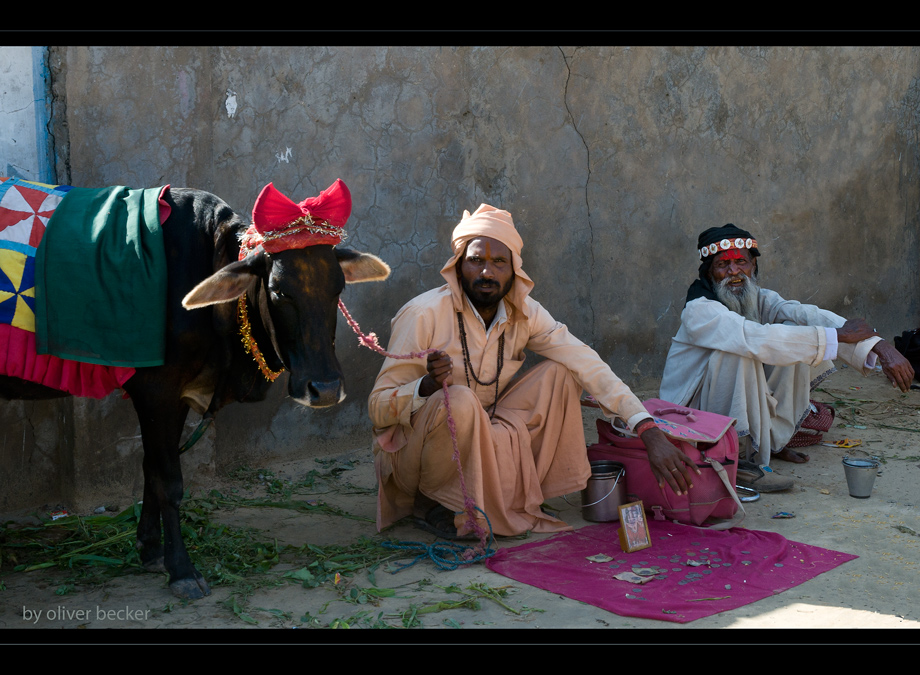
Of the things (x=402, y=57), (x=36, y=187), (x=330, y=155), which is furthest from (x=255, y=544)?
(x=402, y=57)

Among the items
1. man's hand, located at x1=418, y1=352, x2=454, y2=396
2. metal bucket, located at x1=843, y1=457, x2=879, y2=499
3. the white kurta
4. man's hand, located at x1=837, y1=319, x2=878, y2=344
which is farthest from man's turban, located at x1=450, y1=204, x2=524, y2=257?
metal bucket, located at x1=843, y1=457, x2=879, y2=499

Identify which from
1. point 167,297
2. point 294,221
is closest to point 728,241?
point 294,221

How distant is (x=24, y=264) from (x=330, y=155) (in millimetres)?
2430

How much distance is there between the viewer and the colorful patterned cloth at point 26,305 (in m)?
3.32

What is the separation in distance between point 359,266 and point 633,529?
180 cm

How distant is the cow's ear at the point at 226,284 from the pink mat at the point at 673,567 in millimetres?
1680

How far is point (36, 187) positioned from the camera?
358 centimetres

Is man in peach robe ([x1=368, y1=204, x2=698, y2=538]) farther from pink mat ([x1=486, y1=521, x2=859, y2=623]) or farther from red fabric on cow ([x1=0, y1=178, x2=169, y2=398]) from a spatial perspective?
red fabric on cow ([x1=0, y1=178, x2=169, y2=398])

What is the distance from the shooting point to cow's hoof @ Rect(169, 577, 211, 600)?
3.46 metres

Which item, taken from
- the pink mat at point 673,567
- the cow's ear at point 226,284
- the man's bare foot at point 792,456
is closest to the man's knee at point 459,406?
the pink mat at point 673,567

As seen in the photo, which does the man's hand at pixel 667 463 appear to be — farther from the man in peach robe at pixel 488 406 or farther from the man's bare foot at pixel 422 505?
the man's bare foot at pixel 422 505

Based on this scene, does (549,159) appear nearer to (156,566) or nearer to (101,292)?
(101,292)

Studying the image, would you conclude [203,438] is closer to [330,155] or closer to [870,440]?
[330,155]

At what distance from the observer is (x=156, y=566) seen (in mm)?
3795
